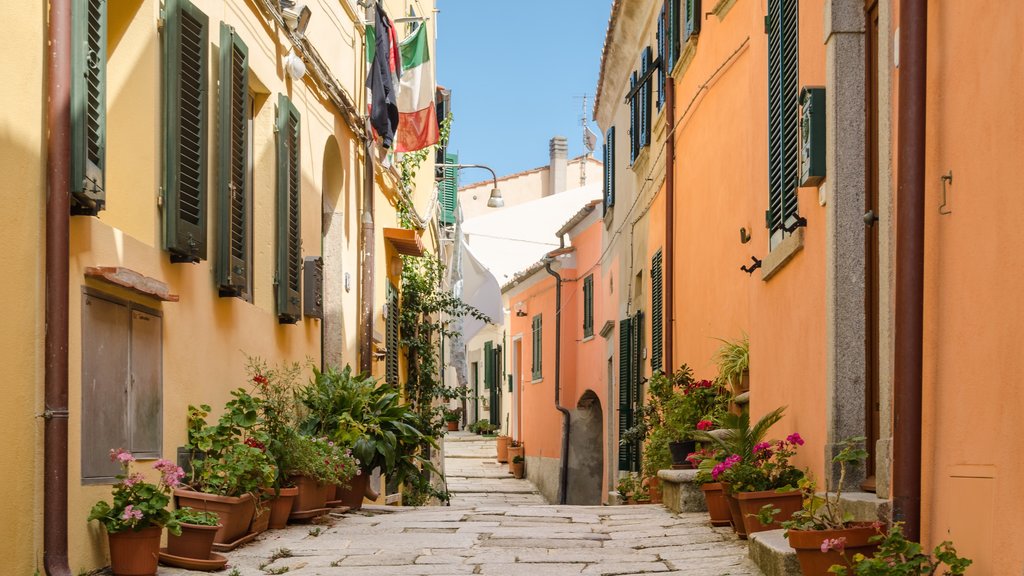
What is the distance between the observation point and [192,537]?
20.1 feet

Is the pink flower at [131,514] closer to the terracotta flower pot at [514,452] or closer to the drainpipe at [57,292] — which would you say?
the drainpipe at [57,292]

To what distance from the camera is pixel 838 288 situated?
6.11m

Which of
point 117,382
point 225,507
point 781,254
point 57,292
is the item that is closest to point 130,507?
point 117,382

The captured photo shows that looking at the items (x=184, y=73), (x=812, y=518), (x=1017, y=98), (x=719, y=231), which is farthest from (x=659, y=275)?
(x=1017, y=98)

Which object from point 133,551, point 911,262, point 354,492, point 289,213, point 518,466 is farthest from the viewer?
point 518,466

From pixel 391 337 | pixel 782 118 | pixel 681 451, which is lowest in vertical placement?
pixel 681 451

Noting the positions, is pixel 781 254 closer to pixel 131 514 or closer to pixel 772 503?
pixel 772 503

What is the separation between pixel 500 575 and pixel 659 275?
8574 millimetres

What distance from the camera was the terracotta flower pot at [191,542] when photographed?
20.1ft

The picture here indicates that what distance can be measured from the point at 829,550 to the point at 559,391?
21.0m

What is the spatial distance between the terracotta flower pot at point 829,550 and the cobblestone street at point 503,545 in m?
1.01

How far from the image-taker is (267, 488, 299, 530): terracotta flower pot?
805 cm

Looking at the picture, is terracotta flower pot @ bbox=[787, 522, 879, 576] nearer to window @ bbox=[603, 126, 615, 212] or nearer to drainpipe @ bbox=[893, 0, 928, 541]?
drainpipe @ bbox=[893, 0, 928, 541]

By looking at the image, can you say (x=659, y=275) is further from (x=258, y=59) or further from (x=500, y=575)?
(x=500, y=575)
